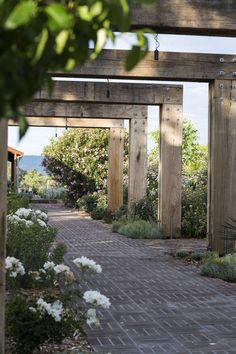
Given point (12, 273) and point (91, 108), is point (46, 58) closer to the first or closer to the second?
point (12, 273)

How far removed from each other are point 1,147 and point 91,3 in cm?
259

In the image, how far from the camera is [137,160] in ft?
58.2

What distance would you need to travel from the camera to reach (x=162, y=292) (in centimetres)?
721

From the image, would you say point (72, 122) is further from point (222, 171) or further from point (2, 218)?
point (2, 218)

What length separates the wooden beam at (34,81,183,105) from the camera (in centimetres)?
1386

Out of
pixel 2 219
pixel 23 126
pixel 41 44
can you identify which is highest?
pixel 41 44

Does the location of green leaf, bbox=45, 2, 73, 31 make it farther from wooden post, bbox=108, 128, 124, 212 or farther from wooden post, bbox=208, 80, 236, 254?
wooden post, bbox=108, 128, 124, 212

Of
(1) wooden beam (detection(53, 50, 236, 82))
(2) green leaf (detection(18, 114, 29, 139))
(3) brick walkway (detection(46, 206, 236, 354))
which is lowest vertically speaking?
(3) brick walkway (detection(46, 206, 236, 354))

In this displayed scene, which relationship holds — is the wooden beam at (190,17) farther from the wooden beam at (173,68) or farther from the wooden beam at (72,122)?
the wooden beam at (72,122)

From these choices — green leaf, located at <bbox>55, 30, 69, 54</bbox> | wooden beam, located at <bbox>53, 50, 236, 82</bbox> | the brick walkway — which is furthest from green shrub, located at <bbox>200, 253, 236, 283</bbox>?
green leaf, located at <bbox>55, 30, 69, 54</bbox>

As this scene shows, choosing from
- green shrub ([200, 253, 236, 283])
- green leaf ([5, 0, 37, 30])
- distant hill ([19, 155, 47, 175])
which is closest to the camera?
green leaf ([5, 0, 37, 30])

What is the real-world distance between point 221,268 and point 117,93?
6890 millimetres

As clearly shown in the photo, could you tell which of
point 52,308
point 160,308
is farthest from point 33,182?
point 52,308

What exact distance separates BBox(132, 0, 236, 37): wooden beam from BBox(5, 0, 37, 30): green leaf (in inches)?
259
